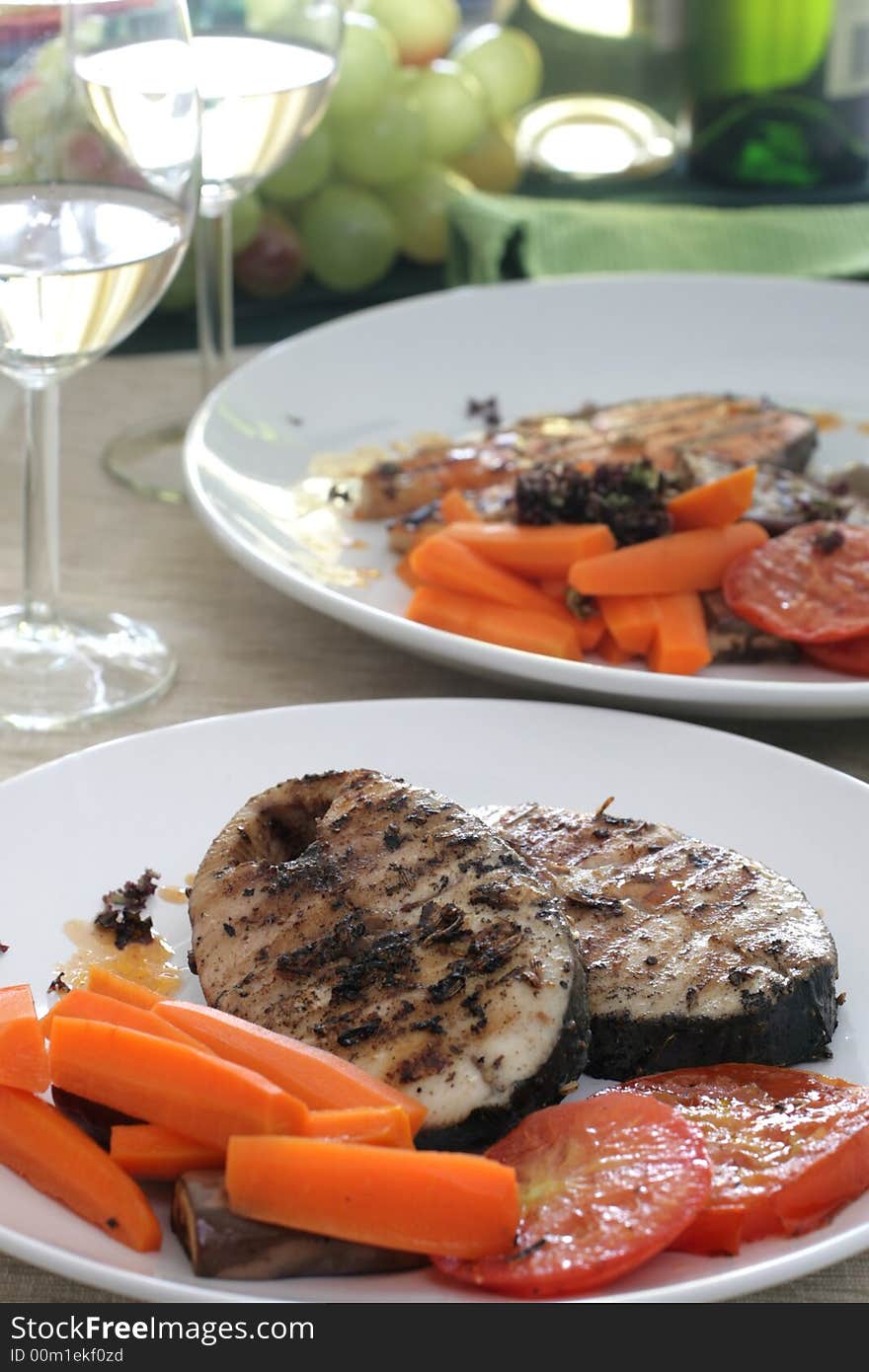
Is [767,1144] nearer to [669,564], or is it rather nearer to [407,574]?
[669,564]

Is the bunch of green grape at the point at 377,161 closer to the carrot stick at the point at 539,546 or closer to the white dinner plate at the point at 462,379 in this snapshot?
the white dinner plate at the point at 462,379

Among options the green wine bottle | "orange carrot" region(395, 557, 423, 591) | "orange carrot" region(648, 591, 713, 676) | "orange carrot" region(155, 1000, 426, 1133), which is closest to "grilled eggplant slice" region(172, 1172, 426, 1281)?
"orange carrot" region(155, 1000, 426, 1133)

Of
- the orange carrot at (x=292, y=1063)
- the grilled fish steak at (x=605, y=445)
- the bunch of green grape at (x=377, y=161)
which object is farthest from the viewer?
the bunch of green grape at (x=377, y=161)

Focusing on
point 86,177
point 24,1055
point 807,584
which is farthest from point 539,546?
point 24,1055

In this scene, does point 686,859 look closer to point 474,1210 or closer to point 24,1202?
point 474,1210

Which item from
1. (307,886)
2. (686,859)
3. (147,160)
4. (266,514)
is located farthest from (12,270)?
(686,859)

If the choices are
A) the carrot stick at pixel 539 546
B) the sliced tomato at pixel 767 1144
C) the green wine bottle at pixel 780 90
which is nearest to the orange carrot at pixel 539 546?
the carrot stick at pixel 539 546

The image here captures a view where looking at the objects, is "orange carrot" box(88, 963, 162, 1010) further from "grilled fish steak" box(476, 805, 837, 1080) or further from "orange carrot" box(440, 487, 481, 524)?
"orange carrot" box(440, 487, 481, 524)
